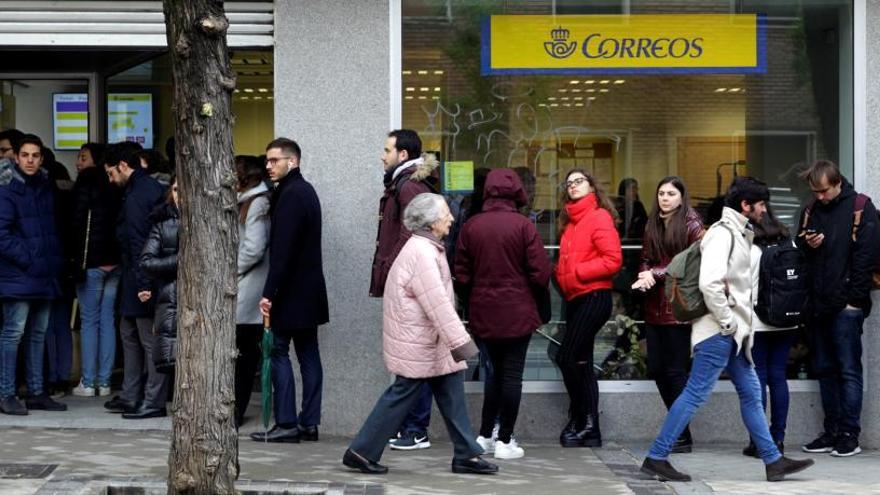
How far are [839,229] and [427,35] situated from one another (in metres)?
3.21

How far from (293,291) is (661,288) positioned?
2.49 meters

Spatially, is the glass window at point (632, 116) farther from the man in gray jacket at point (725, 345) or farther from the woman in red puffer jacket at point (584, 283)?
the man in gray jacket at point (725, 345)

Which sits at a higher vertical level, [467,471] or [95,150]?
[95,150]

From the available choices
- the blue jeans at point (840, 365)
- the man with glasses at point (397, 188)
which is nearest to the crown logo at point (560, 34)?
the man with glasses at point (397, 188)

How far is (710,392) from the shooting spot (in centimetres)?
877

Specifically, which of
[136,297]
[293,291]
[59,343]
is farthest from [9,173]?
[293,291]

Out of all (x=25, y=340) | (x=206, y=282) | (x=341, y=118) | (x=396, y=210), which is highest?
(x=341, y=118)

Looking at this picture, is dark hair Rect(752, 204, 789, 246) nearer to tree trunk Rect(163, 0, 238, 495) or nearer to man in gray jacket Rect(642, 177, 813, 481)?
man in gray jacket Rect(642, 177, 813, 481)

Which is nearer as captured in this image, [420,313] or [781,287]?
[420,313]

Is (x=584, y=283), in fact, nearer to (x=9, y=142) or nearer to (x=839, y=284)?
(x=839, y=284)

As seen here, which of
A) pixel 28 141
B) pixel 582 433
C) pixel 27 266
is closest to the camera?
pixel 582 433

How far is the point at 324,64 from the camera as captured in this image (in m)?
10.4

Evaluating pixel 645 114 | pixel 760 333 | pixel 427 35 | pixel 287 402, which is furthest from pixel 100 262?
pixel 760 333

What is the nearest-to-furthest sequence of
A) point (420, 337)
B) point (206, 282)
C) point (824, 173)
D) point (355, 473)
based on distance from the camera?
1. point (206, 282)
2. point (420, 337)
3. point (355, 473)
4. point (824, 173)
